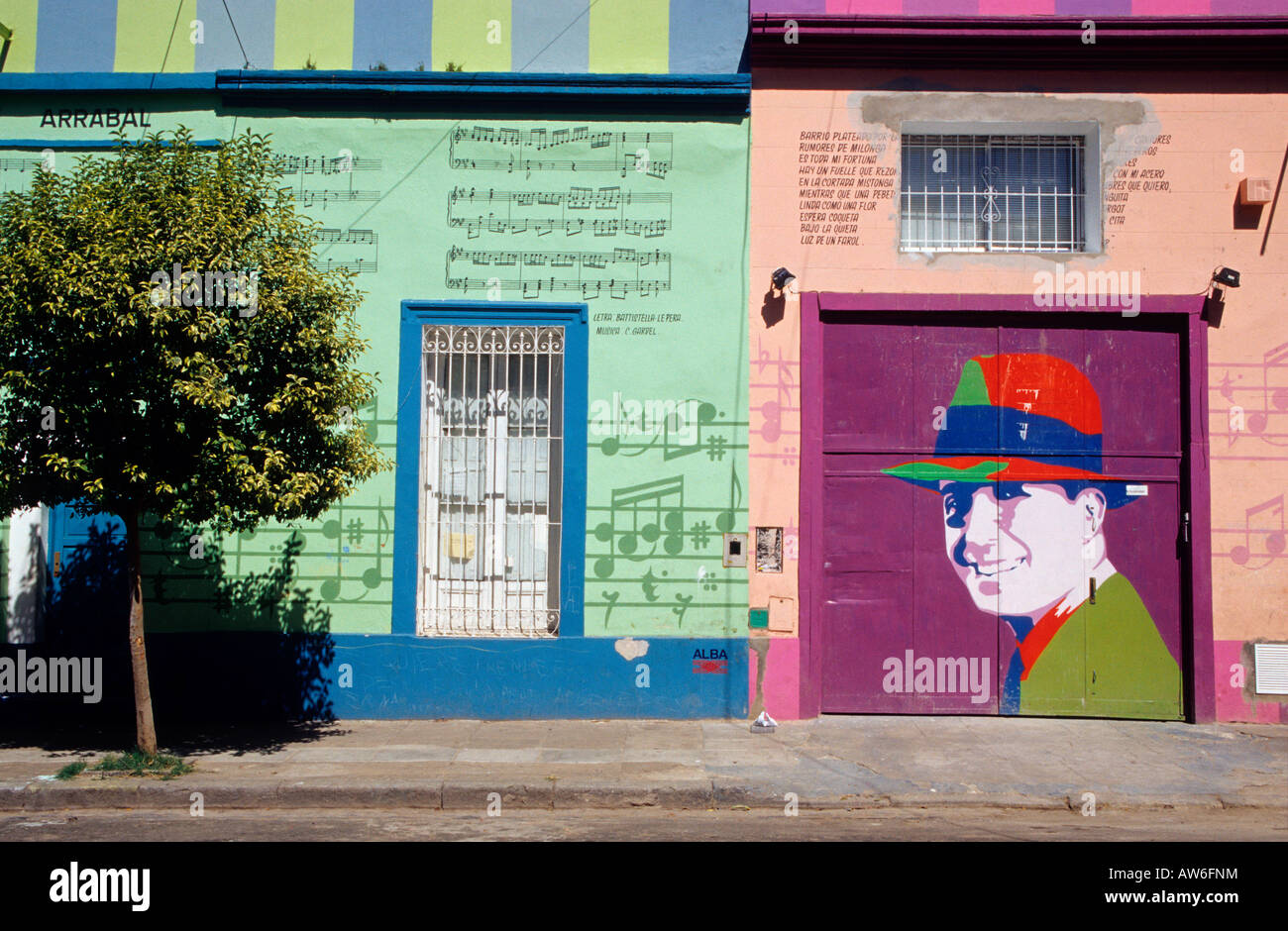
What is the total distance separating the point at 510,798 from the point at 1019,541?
17.9 feet

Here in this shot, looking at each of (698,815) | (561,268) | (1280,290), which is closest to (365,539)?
(561,268)

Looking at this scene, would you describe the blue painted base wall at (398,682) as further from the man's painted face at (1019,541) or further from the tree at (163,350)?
the man's painted face at (1019,541)

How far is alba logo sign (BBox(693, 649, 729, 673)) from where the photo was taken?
958cm

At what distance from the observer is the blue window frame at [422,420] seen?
380 inches

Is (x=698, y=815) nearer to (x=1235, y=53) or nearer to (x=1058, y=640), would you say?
(x=1058, y=640)

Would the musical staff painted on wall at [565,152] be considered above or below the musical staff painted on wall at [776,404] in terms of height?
above

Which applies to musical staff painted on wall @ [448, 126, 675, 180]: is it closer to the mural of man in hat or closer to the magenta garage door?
the magenta garage door

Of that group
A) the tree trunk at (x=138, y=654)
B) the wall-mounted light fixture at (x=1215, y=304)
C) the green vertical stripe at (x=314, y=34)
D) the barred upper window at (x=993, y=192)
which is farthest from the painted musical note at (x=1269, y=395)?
the tree trunk at (x=138, y=654)

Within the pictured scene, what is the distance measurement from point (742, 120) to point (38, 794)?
322 inches

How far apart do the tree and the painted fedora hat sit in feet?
18.1

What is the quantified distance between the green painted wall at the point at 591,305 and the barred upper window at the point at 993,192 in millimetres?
1818

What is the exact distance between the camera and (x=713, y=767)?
26.0 feet

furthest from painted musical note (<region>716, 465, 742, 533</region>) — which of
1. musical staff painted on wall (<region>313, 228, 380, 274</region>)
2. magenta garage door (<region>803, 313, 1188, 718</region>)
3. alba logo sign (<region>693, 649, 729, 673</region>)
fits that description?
musical staff painted on wall (<region>313, 228, 380, 274</region>)

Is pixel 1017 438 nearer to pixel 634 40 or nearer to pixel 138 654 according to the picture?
pixel 634 40
